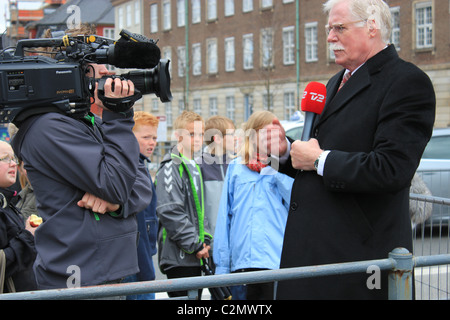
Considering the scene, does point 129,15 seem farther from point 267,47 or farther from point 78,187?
point 78,187

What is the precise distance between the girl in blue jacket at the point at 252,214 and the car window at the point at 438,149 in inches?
241

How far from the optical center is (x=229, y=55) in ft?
140

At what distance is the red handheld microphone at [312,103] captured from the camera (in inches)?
109

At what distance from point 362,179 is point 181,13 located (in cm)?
4475

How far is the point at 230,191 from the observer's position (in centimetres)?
460

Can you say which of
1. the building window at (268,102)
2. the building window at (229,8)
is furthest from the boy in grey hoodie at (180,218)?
the building window at (229,8)

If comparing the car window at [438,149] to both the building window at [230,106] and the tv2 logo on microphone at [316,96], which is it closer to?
the tv2 logo on microphone at [316,96]

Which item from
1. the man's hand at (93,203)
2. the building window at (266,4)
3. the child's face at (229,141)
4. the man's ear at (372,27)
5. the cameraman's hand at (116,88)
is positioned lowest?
the man's hand at (93,203)

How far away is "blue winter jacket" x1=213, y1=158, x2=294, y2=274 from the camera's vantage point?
4.38 meters

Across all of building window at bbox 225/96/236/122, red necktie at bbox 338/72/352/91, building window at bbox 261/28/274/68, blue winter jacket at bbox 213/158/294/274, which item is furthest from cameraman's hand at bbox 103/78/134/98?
building window at bbox 225/96/236/122
